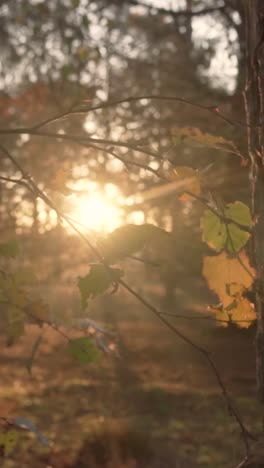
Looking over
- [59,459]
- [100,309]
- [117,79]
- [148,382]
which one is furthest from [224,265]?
[100,309]

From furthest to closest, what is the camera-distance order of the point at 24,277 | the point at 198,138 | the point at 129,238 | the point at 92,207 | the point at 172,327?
the point at 24,277 → the point at 92,207 → the point at 198,138 → the point at 172,327 → the point at 129,238

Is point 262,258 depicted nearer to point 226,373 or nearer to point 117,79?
point 226,373

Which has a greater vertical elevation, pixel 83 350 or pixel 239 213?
pixel 239 213

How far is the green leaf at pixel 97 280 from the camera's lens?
1.44 m

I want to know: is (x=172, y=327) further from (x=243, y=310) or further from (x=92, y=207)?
(x=92, y=207)

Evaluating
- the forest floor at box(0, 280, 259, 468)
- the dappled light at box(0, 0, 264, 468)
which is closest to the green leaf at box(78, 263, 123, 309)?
the dappled light at box(0, 0, 264, 468)

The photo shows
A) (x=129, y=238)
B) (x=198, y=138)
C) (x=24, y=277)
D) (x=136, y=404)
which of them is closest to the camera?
(x=129, y=238)

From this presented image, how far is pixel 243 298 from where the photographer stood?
5.30 feet

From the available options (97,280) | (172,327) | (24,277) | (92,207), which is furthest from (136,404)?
(97,280)

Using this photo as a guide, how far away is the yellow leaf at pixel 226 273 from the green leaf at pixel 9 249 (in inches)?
24.1

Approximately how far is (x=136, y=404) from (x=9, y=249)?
Answer: 7.80m

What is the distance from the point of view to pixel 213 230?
1595 millimetres

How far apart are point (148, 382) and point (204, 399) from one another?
4.88ft

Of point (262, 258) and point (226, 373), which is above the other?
point (262, 258)
